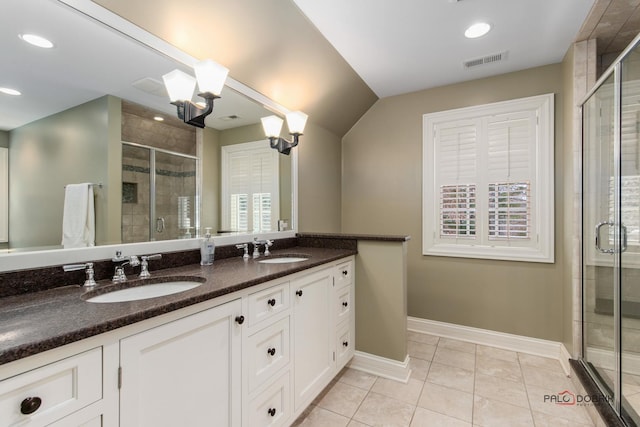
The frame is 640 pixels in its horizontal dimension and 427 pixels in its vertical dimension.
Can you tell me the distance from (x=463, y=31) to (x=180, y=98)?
1980 mm

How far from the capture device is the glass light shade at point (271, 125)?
2.36 m

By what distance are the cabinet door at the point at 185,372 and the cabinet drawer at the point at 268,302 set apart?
0.32ft

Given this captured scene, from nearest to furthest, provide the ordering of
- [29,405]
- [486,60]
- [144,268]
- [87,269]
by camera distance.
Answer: [29,405] < [87,269] < [144,268] < [486,60]

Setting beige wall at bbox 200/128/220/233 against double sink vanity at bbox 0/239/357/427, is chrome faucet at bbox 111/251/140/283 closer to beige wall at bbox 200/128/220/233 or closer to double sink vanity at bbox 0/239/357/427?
double sink vanity at bbox 0/239/357/427

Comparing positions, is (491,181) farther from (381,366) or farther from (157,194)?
(157,194)

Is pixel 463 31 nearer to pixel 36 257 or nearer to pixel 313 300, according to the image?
pixel 313 300

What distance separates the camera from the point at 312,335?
1807 millimetres

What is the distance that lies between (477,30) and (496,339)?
263 cm

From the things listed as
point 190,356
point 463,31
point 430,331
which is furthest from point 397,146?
point 190,356

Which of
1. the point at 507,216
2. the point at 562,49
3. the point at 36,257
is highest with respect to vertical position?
the point at 562,49

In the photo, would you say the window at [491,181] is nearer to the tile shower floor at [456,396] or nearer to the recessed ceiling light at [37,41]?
the tile shower floor at [456,396]

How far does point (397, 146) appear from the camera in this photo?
320 centimetres

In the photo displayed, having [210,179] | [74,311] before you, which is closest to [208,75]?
[210,179]

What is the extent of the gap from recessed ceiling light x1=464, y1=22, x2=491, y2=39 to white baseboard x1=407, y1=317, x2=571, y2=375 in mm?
2540
